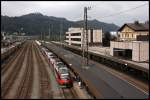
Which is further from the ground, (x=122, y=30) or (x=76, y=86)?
(x=122, y=30)

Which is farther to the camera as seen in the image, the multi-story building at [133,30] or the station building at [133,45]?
the multi-story building at [133,30]

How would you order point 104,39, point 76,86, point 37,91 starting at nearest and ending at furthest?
point 37,91 → point 76,86 → point 104,39

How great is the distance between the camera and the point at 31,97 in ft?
112

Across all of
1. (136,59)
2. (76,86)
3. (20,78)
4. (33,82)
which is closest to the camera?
(76,86)

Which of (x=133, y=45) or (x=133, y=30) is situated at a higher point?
(x=133, y=30)

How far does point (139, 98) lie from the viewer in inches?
1131

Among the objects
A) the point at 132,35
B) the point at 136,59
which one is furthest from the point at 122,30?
the point at 136,59

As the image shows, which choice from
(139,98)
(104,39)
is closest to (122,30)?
(104,39)

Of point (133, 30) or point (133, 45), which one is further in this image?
point (133, 30)

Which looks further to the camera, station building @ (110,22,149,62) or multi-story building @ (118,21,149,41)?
multi-story building @ (118,21,149,41)

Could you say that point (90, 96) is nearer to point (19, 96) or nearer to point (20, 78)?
point (19, 96)

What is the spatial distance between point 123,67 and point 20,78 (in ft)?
59.1

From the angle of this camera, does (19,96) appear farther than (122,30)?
No

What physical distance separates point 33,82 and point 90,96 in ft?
44.8
